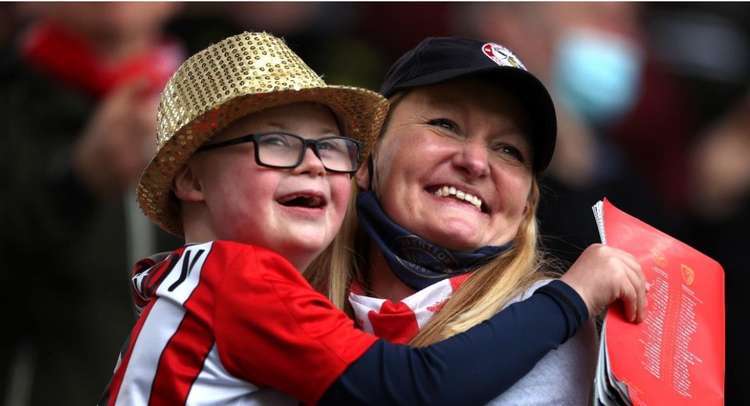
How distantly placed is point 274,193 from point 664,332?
31.1 inches

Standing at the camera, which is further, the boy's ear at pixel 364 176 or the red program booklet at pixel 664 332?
the boy's ear at pixel 364 176

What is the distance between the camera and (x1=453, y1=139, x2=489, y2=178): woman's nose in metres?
2.89

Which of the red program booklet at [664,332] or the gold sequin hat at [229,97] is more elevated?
the gold sequin hat at [229,97]

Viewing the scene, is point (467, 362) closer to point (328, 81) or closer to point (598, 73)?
point (328, 81)

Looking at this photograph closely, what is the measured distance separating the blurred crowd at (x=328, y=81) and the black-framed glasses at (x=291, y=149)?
1318 millimetres

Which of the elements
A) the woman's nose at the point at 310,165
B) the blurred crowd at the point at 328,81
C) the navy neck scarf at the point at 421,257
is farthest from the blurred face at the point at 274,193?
the blurred crowd at the point at 328,81

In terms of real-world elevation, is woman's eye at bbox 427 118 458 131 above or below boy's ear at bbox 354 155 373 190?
above

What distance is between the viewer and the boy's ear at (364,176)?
3.09m

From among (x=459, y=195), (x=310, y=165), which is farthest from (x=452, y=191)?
(x=310, y=165)

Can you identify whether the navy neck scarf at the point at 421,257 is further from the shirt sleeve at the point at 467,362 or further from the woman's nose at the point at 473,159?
the shirt sleeve at the point at 467,362

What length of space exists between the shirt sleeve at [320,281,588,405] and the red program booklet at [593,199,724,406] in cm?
11

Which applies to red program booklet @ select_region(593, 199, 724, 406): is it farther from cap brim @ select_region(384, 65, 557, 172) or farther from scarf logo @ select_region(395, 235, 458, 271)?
scarf logo @ select_region(395, 235, 458, 271)

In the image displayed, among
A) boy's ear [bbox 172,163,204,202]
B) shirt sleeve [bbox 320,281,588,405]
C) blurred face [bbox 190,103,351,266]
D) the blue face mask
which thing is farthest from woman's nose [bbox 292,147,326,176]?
the blue face mask

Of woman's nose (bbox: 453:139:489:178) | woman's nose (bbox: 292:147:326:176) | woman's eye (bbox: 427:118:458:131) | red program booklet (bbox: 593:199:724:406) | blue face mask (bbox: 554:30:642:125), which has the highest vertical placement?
woman's nose (bbox: 292:147:326:176)
